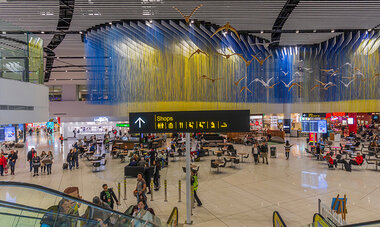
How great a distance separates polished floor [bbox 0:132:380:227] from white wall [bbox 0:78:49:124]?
3.24 m

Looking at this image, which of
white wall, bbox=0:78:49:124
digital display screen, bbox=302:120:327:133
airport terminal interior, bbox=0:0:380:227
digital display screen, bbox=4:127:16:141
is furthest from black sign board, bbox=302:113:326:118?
digital display screen, bbox=4:127:16:141

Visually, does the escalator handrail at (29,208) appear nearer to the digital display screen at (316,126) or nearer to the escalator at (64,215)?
the escalator at (64,215)

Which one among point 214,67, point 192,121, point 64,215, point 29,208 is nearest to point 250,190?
point 192,121

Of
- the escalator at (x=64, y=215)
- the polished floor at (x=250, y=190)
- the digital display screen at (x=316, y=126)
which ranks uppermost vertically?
the digital display screen at (x=316, y=126)

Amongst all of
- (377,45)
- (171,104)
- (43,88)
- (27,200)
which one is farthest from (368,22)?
(27,200)

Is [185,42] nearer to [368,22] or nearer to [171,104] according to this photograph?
[171,104]

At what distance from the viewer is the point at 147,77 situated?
19359 millimetres

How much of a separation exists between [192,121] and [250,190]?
18.2ft

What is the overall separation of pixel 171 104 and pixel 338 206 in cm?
1435

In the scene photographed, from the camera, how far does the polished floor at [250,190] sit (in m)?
7.81

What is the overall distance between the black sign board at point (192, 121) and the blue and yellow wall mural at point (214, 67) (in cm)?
1115

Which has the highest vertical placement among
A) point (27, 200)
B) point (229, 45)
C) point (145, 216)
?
point (229, 45)

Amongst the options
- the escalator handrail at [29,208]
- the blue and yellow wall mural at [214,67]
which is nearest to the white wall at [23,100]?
the escalator handrail at [29,208]

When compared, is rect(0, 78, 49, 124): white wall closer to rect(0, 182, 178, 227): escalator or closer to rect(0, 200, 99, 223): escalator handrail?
rect(0, 182, 178, 227): escalator
